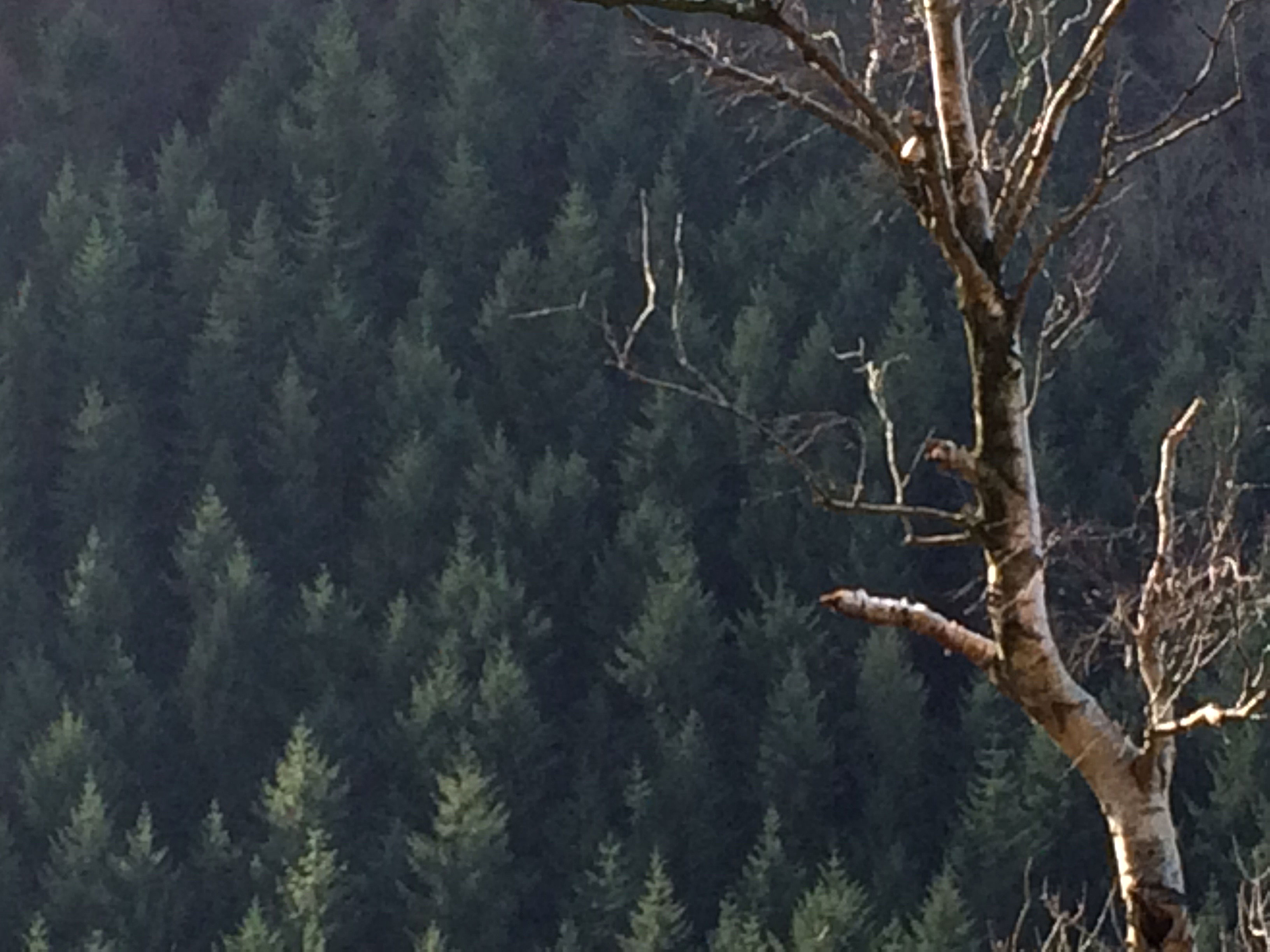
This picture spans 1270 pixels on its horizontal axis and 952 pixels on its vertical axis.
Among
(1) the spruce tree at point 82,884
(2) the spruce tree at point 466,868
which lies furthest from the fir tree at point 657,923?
(1) the spruce tree at point 82,884

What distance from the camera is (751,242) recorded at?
18.6 meters

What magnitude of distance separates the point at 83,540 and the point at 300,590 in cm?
228

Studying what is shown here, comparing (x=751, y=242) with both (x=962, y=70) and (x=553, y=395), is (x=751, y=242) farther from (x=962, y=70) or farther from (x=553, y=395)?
(x=962, y=70)

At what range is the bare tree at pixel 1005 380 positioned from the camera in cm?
315

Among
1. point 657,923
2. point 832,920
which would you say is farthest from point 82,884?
point 832,920

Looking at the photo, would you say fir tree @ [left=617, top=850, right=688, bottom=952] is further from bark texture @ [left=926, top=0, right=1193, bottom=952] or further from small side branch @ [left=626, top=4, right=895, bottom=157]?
small side branch @ [left=626, top=4, right=895, bottom=157]

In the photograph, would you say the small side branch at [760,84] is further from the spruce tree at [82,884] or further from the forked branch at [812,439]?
the spruce tree at [82,884]

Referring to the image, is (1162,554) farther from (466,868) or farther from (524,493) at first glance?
(524,493)

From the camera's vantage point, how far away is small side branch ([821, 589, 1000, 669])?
Answer: 3.32 metres

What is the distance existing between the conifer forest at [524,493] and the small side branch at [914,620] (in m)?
8.29

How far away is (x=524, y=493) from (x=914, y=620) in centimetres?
Result: 1417

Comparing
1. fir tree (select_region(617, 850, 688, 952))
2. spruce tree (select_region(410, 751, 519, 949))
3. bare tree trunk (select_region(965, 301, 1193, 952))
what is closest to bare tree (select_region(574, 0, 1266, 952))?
bare tree trunk (select_region(965, 301, 1193, 952))

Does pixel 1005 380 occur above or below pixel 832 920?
above

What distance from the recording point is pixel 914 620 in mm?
3338
